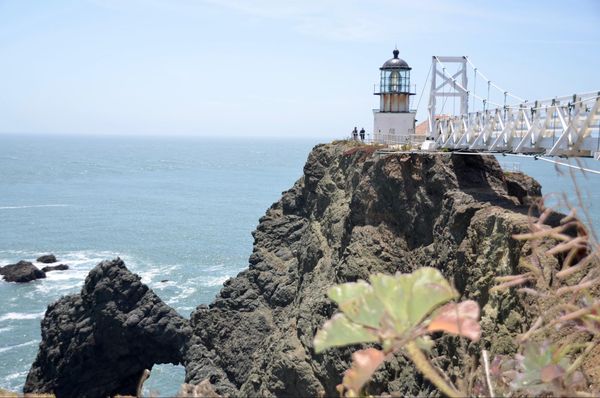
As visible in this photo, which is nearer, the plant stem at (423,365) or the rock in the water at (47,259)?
the plant stem at (423,365)

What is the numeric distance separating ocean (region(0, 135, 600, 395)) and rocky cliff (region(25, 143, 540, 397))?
2.61m

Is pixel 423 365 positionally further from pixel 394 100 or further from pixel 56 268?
pixel 56 268

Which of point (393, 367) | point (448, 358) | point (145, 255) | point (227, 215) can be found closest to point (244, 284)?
point (393, 367)

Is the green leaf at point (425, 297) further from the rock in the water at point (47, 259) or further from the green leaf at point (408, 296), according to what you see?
the rock in the water at point (47, 259)

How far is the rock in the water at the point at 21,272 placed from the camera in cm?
5075

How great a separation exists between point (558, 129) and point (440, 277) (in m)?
11.9

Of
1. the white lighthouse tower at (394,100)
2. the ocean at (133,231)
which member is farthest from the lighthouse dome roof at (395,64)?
the ocean at (133,231)

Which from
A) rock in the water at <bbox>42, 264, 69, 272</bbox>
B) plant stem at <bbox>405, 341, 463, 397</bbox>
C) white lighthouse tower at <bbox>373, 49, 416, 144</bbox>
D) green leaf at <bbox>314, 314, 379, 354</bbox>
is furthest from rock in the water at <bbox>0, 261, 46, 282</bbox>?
plant stem at <bbox>405, 341, 463, 397</bbox>

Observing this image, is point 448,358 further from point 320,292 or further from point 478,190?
point 320,292

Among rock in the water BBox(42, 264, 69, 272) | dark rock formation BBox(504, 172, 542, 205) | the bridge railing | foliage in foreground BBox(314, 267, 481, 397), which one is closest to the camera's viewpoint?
foliage in foreground BBox(314, 267, 481, 397)

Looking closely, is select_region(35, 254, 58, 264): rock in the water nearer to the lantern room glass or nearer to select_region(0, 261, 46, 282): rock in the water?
select_region(0, 261, 46, 282): rock in the water

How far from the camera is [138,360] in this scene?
3178 centimetres

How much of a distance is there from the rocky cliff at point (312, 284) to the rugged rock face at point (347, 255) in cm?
6

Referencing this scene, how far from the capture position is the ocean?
4241 cm
